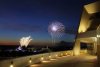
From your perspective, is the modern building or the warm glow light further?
the warm glow light

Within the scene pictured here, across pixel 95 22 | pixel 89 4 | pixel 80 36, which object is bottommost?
pixel 80 36

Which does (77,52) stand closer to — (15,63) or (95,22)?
(95,22)

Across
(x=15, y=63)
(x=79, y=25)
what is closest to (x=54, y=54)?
(x=79, y=25)

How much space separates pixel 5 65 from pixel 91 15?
2497cm

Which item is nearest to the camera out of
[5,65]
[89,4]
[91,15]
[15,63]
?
[5,65]

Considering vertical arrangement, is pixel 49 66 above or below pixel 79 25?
below

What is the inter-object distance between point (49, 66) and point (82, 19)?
1984 cm

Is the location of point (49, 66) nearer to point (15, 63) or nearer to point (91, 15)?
point (15, 63)

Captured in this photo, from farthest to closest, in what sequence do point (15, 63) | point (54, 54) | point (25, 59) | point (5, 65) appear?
point (54, 54) < point (25, 59) < point (15, 63) < point (5, 65)

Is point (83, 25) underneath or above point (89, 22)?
underneath

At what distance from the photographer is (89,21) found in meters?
36.4

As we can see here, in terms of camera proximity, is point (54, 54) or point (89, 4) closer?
point (54, 54)

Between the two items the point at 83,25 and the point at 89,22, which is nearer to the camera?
the point at 89,22

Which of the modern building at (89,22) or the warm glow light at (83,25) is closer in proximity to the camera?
the modern building at (89,22)
